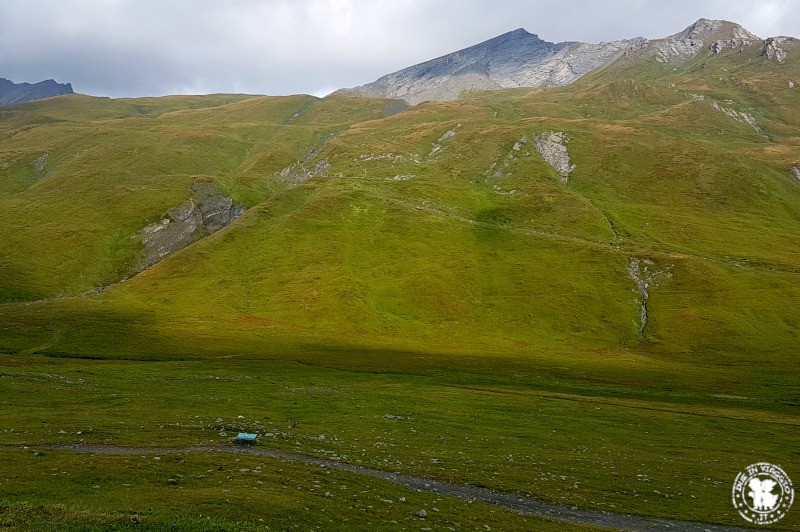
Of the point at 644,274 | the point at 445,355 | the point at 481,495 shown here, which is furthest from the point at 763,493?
the point at 644,274

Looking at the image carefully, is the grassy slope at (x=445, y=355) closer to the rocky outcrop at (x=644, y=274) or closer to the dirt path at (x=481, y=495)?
the dirt path at (x=481, y=495)

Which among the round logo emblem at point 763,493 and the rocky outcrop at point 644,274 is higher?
the rocky outcrop at point 644,274

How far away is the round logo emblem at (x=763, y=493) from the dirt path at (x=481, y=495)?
12.4ft

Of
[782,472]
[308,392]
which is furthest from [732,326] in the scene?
[308,392]

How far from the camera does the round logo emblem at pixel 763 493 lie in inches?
1259

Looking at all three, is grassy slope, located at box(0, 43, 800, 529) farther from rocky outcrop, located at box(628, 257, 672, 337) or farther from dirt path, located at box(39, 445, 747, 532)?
rocky outcrop, located at box(628, 257, 672, 337)

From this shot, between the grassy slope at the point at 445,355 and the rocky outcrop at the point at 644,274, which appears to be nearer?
the grassy slope at the point at 445,355

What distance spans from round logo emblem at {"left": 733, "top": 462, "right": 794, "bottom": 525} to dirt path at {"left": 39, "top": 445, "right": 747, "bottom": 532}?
3769 millimetres

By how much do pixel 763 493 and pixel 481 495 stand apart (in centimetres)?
2216

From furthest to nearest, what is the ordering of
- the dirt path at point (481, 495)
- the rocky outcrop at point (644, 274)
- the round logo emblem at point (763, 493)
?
1. the rocky outcrop at point (644, 274)
2. the round logo emblem at point (763, 493)
3. the dirt path at point (481, 495)

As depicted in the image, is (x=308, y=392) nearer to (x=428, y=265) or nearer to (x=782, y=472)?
(x=782, y=472)

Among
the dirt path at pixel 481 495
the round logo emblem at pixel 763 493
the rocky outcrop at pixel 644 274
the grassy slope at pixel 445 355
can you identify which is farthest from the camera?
the rocky outcrop at pixel 644 274

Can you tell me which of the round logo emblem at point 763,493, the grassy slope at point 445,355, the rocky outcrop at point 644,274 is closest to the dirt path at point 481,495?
the grassy slope at point 445,355

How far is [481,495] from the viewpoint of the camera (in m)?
31.6
